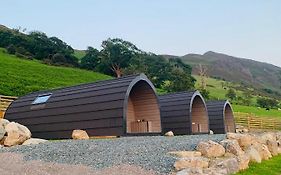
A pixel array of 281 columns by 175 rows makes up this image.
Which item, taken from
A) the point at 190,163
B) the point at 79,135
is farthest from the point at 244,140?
the point at 79,135

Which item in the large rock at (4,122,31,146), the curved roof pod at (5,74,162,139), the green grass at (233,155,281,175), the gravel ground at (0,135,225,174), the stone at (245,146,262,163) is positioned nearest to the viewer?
the gravel ground at (0,135,225,174)

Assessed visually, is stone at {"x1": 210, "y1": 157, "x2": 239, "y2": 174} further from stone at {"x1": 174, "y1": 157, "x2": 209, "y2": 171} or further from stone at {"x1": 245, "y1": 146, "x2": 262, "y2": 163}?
stone at {"x1": 245, "y1": 146, "x2": 262, "y2": 163}

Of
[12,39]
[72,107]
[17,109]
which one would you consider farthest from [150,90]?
[12,39]

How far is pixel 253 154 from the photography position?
972 cm

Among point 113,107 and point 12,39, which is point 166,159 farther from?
point 12,39

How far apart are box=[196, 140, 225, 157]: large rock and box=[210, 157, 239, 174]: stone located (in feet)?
1.13

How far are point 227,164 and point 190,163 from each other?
1021mm

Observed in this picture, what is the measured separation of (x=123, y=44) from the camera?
79.1 meters

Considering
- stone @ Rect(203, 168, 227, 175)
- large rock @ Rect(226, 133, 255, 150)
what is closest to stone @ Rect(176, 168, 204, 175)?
stone @ Rect(203, 168, 227, 175)

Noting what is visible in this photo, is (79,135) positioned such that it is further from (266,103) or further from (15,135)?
(266,103)

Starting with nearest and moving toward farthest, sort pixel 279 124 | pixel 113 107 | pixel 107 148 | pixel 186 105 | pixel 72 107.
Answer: pixel 107 148, pixel 113 107, pixel 72 107, pixel 186 105, pixel 279 124

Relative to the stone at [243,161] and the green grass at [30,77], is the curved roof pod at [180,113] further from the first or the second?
the green grass at [30,77]

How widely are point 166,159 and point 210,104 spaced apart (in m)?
19.8

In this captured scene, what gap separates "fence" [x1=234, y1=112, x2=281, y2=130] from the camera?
38.0 metres
